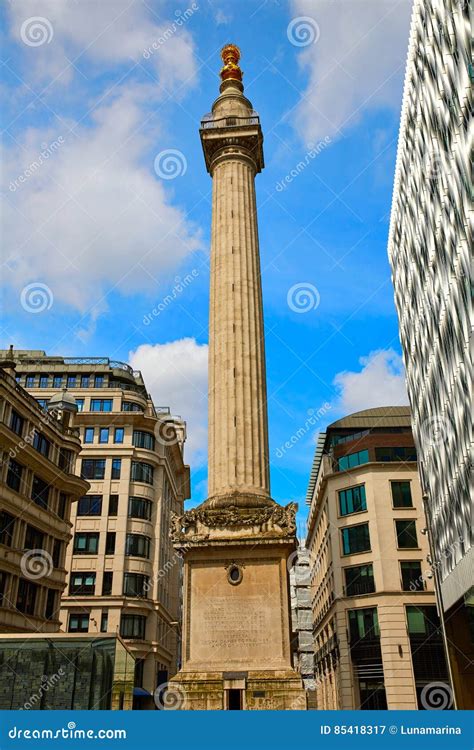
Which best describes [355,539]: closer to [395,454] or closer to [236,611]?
[395,454]

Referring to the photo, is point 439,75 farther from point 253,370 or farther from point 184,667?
point 184,667

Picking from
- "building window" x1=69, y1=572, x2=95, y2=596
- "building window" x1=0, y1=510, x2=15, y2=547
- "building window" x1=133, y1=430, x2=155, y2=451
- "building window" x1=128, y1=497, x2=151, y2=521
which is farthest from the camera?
"building window" x1=133, y1=430, x2=155, y2=451

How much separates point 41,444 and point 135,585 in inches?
858

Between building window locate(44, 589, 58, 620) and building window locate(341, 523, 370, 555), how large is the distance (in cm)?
2321

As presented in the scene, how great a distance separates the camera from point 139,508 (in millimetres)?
62875

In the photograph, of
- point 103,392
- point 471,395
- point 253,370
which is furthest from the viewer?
point 103,392

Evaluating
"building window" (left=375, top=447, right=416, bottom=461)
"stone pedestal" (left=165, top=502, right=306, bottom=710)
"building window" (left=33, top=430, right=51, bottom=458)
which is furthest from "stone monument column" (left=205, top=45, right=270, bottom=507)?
"building window" (left=375, top=447, right=416, bottom=461)

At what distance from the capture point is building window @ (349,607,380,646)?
155 feet

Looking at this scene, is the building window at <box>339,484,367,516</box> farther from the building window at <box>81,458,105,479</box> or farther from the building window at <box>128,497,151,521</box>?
the building window at <box>81,458,105,479</box>

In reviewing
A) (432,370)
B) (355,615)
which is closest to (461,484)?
(432,370)

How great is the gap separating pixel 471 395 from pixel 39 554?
96.5 ft

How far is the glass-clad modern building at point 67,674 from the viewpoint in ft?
68.4

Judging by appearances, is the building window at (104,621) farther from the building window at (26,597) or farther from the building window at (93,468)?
the building window at (26,597)

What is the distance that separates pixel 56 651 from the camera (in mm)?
21766
